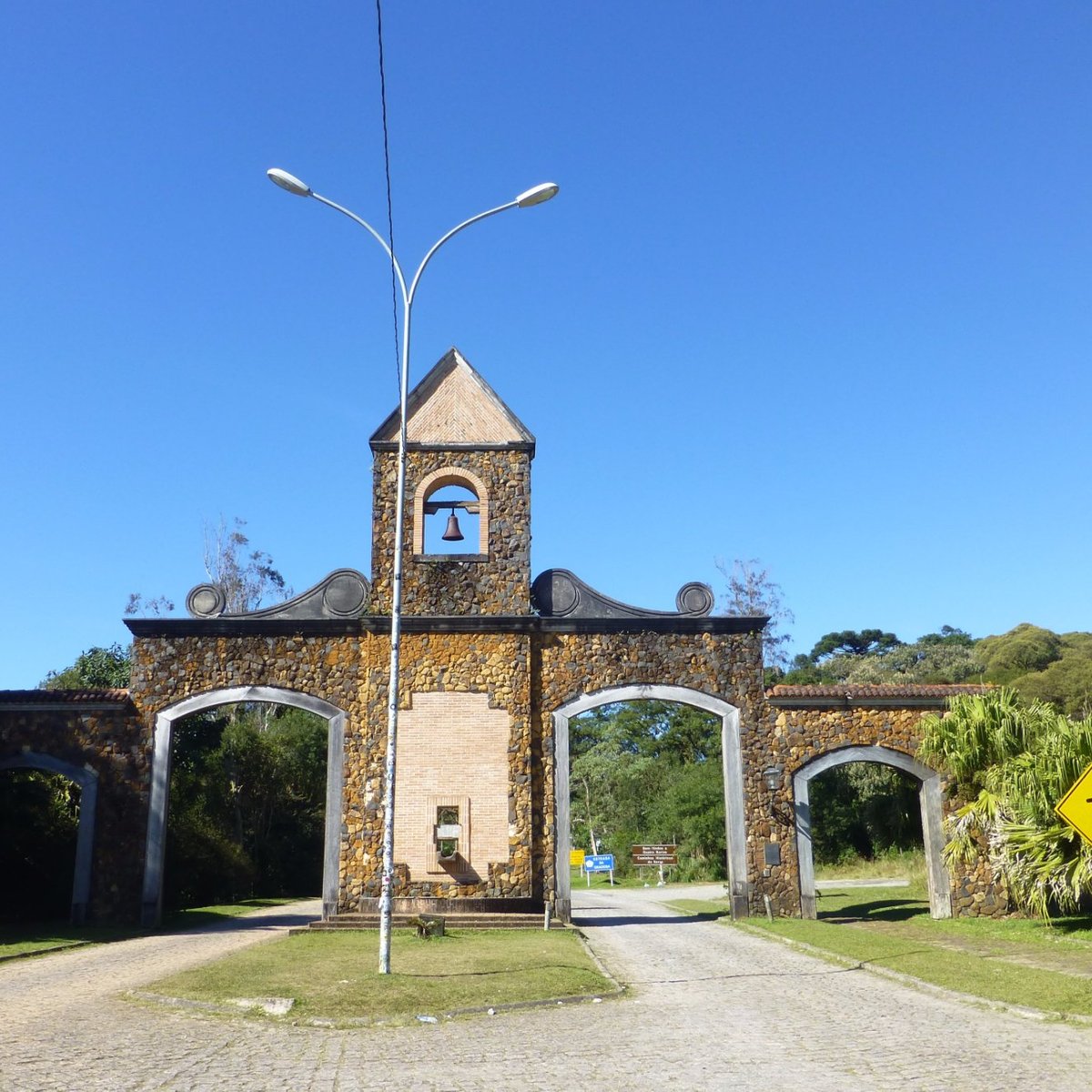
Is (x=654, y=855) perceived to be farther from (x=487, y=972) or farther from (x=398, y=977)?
(x=398, y=977)

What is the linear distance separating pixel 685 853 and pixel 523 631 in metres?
22.8

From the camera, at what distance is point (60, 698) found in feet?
61.7

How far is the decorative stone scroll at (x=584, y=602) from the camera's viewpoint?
19.3 metres

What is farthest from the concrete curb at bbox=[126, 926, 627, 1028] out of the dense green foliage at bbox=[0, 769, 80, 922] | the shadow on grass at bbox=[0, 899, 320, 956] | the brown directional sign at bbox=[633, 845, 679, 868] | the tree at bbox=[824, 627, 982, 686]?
the tree at bbox=[824, 627, 982, 686]

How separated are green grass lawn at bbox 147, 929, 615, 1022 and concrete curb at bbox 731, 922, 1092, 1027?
303 cm

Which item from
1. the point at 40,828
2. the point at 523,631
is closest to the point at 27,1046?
the point at 523,631

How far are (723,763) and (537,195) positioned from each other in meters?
10.5

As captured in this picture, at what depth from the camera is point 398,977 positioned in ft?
35.4

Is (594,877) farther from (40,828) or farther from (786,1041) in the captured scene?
(786,1041)

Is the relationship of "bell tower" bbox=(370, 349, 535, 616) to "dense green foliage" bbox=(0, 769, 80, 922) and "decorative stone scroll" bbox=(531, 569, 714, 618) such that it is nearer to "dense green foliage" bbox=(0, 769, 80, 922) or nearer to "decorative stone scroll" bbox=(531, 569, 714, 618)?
"decorative stone scroll" bbox=(531, 569, 714, 618)

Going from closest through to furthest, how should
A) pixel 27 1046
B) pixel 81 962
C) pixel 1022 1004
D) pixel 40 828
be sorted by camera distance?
1. pixel 27 1046
2. pixel 1022 1004
3. pixel 81 962
4. pixel 40 828

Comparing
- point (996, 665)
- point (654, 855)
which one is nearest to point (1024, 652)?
point (996, 665)

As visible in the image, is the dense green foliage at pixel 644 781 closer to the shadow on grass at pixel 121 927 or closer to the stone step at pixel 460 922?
the shadow on grass at pixel 121 927

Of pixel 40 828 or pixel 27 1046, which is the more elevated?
pixel 40 828
